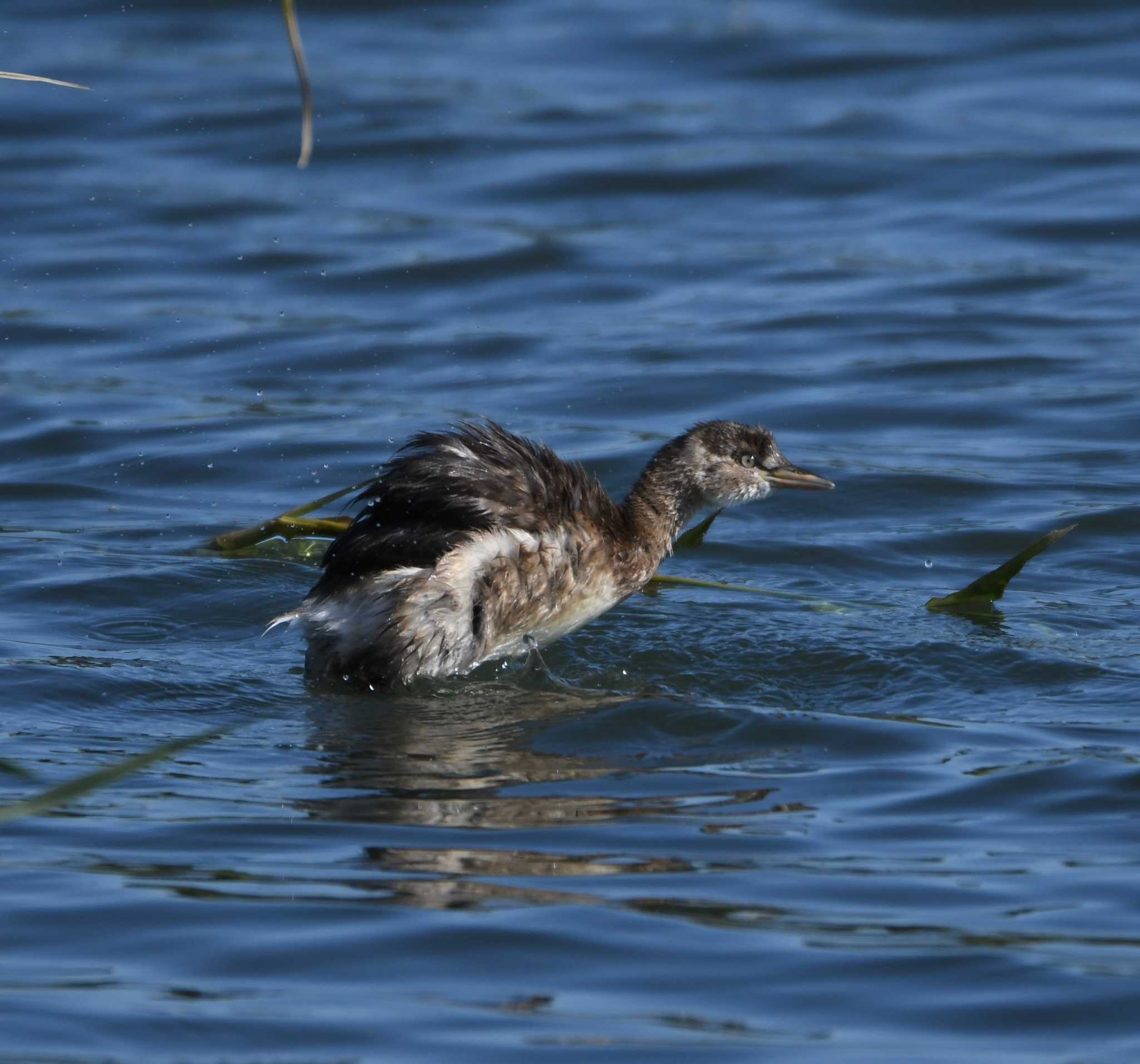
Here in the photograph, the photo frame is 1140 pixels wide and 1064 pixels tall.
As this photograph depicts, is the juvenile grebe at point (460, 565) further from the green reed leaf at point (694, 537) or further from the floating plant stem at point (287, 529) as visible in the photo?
the floating plant stem at point (287, 529)

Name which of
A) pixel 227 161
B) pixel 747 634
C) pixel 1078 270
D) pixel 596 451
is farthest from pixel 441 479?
pixel 227 161

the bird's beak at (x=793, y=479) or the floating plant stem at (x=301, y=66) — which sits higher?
the floating plant stem at (x=301, y=66)

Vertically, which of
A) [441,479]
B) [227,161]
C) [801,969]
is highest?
[227,161]

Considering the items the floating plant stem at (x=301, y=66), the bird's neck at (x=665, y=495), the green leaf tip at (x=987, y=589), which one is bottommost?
the green leaf tip at (x=987, y=589)

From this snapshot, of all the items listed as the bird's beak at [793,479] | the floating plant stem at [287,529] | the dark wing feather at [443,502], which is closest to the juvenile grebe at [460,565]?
the dark wing feather at [443,502]

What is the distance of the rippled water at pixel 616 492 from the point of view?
14.5ft

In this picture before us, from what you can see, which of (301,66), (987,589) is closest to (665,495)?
(987,589)

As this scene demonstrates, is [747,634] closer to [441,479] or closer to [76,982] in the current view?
[441,479]

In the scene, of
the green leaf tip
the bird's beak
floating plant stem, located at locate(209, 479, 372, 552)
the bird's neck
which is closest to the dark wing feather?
the bird's neck

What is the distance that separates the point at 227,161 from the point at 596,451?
653 centimetres

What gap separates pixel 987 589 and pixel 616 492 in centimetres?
242

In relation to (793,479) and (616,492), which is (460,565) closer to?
(793,479)

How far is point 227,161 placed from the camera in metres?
15.3

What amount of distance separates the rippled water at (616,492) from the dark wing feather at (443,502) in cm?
49
